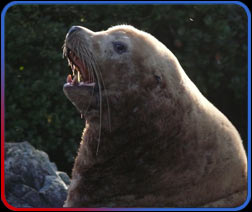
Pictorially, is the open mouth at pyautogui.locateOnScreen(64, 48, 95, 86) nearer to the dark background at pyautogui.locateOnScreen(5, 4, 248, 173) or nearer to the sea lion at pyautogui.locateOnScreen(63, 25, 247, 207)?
the sea lion at pyautogui.locateOnScreen(63, 25, 247, 207)

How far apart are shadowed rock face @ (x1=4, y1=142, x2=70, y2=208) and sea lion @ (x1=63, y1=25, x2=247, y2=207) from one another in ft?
3.89

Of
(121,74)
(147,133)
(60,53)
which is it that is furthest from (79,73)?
(60,53)

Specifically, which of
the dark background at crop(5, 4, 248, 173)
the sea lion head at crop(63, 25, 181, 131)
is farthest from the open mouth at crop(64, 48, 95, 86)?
the dark background at crop(5, 4, 248, 173)

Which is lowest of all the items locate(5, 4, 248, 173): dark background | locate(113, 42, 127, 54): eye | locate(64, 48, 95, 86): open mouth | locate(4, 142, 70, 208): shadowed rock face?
locate(4, 142, 70, 208): shadowed rock face

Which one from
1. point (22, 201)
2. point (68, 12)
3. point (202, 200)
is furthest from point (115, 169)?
point (68, 12)

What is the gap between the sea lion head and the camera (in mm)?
5020

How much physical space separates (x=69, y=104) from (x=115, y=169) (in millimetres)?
3291

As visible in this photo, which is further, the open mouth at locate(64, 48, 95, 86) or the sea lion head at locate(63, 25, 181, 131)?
the open mouth at locate(64, 48, 95, 86)

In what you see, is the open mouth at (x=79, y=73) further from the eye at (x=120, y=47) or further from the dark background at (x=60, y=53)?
the dark background at (x=60, y=53)

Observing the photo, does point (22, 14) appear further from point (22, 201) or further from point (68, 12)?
point (22, 201)

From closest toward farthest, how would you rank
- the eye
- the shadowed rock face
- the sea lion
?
1. the sea lion
2. the eye
3. the shadowed rock face

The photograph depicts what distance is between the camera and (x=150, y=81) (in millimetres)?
5059

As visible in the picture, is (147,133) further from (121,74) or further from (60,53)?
(60,53)

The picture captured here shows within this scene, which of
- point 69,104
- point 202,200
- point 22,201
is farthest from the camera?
point 69,104
